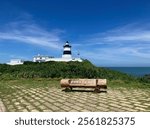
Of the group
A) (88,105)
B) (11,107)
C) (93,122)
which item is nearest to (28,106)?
(11,107)

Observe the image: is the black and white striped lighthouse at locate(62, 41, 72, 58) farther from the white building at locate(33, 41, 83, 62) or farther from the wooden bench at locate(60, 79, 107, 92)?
the wooden bench at locate(60, 79, 107, 92)

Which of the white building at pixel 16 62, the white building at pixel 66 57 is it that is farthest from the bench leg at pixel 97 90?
the white building at pixel 16 62

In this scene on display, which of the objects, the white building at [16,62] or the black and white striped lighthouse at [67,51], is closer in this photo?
the white building at [16,62]

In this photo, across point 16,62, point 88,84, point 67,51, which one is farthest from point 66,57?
point 88,84

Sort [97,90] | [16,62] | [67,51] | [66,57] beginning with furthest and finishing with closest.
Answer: [67,51], [66,57], [16,62], [97,90]

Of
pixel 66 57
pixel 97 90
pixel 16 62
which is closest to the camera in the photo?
pixel 97 90

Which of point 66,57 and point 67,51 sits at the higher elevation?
point 67,51

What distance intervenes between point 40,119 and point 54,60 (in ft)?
151

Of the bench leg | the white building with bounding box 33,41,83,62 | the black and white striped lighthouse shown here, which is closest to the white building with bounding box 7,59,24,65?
the white building with bounding box 33,41,83,62

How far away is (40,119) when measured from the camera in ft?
22.3

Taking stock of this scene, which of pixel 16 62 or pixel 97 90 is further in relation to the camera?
→ pixel 16 62

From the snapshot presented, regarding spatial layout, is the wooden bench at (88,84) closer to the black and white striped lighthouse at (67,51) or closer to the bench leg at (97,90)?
the bench leg at (97,90)

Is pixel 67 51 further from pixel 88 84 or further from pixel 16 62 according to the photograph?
pixel 88 84

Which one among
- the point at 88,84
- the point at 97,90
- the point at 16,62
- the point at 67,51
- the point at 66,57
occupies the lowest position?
the point at 97,90
